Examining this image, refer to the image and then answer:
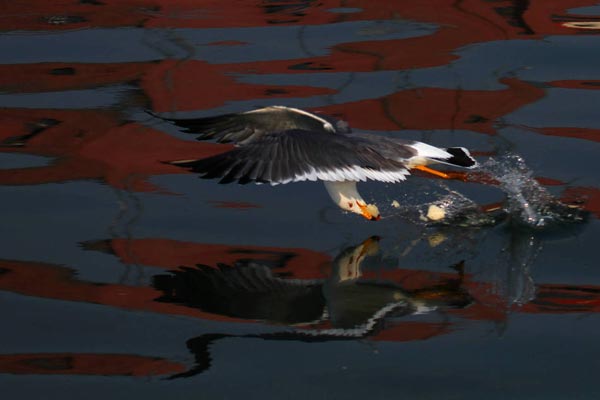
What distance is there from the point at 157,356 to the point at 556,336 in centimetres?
171

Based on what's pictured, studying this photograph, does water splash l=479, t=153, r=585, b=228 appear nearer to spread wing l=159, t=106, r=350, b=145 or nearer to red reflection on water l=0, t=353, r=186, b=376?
spread wing l=159, t=106, r=350, b=145

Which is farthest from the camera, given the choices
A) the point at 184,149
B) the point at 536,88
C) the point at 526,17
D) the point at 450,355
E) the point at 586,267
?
the point at 526,17

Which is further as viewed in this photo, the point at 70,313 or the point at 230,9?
the point at 230,9

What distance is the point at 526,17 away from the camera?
10.4 m

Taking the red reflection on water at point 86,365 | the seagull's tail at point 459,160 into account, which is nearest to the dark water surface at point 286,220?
the red reflection on water at point 86,365

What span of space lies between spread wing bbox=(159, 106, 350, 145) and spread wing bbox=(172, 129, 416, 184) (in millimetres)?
372

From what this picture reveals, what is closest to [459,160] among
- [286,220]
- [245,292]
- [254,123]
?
[286,220]

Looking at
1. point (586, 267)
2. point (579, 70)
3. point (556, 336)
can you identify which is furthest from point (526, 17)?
point (556, 336)

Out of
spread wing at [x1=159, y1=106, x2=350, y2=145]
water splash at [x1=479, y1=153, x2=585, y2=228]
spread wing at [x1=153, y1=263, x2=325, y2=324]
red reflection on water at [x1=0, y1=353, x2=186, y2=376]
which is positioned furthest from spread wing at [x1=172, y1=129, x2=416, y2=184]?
red reflection on water at [x1=0, y1=353, x2=186, y2=376]

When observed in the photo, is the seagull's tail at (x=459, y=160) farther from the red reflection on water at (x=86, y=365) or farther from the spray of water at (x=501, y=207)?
the red reflection on water at (x=86, y=365)

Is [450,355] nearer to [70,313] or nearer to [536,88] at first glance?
[70,313]

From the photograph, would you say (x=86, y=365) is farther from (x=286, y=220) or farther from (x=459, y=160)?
(x=459, y=160)

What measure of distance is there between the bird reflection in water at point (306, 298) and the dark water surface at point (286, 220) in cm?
1

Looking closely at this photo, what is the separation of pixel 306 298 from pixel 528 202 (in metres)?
1.62
